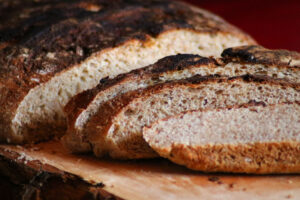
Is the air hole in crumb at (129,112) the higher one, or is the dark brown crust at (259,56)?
the dark brown crust at (259,56)

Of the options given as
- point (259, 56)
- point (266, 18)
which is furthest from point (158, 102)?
point (266, 18)

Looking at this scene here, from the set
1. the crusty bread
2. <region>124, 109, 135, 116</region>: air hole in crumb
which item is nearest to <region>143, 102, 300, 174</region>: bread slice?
<region>124, 109, 135, 116</region>: air hole in crumb

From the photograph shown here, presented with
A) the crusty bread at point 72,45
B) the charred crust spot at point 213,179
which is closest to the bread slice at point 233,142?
the charred crust spot at point 213,179

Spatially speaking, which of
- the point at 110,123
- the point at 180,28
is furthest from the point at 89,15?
the point at 110,123

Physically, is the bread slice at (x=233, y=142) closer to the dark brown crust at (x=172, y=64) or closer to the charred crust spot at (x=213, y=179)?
the charred crust spot at (x=213, y=179)

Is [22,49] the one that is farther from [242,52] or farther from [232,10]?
[232,10]
